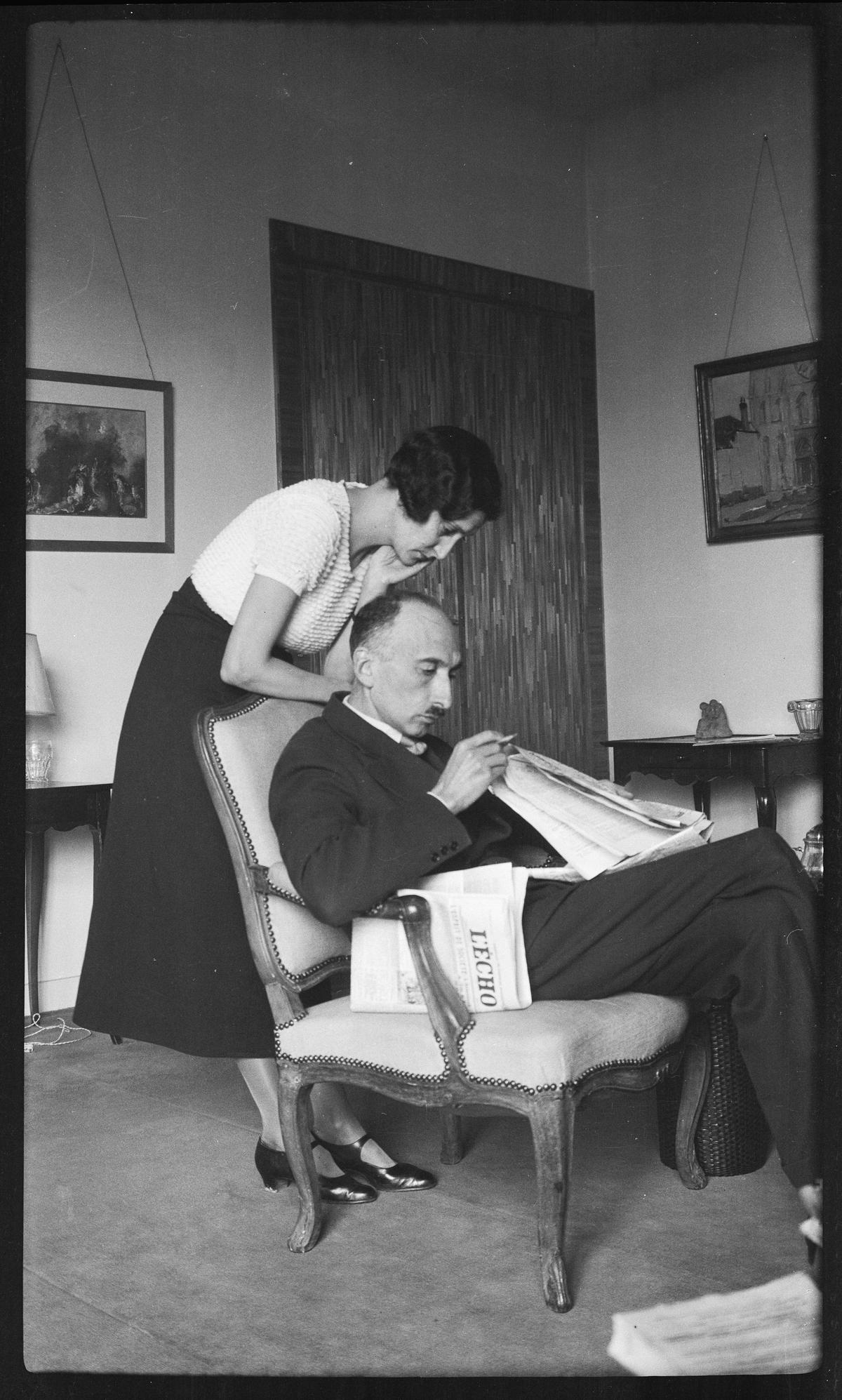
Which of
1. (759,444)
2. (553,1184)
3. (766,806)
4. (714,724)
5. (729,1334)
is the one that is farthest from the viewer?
(759,444)

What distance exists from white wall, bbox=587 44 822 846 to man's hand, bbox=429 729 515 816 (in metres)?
3.07

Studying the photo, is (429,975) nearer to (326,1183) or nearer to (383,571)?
(326,1183)

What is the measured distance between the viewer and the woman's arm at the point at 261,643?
2398 millimetres

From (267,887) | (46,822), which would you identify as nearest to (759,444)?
(46,822)

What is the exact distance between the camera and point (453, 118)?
202 inches

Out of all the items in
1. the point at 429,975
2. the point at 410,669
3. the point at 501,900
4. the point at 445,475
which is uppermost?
the point at 445,475

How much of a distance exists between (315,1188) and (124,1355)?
442mm

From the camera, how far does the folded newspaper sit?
208 cm

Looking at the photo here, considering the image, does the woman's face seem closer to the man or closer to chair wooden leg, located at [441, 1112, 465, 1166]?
the man

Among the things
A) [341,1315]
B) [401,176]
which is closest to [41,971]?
[341,1315]

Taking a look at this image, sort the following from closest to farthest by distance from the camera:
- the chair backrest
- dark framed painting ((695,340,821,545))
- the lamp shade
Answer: the chair backrest
the lamp shade
dark framed painting ((695,340,821,545))

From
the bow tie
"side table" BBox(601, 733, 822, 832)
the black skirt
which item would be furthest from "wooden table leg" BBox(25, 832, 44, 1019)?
"side table" BBox(601, 733, 822, 832)

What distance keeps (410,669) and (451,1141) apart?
3.35ft

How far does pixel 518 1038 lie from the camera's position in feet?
6.45
